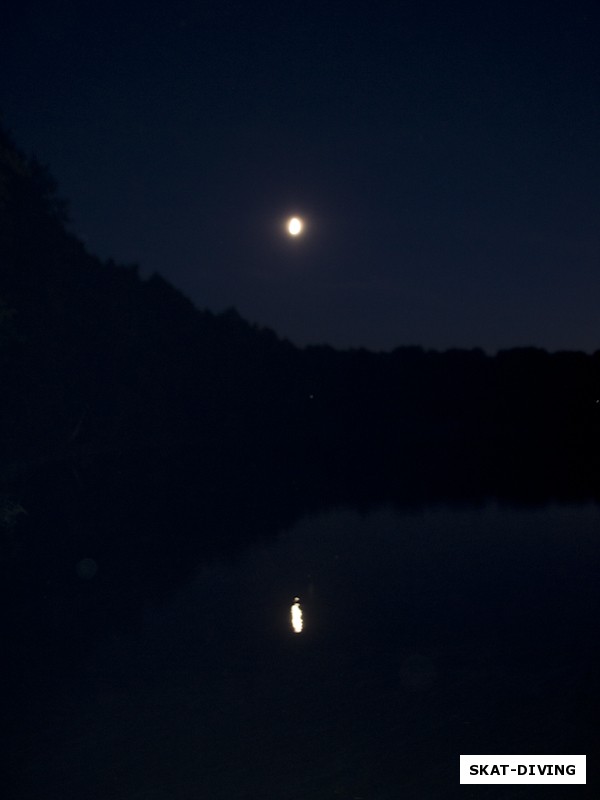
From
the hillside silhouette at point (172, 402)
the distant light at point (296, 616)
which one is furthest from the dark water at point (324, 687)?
the hillside silhouette at point (172, 402)

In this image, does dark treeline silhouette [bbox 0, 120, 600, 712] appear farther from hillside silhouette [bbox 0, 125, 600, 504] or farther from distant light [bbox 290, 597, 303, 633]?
distant light [bbox 290, 597, 303, 633]

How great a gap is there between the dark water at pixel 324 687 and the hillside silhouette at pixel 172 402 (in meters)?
12.2

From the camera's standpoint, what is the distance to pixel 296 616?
18.5 meters

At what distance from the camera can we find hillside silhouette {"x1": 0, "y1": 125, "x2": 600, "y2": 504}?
43625mm

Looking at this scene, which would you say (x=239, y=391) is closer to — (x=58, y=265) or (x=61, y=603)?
(x=58, y=265)

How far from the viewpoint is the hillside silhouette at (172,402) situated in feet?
143

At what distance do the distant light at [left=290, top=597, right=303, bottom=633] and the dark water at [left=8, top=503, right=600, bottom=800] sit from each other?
0.62 ft

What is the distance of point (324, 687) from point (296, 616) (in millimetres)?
4880

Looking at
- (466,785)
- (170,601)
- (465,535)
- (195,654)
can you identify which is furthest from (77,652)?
(465,535)

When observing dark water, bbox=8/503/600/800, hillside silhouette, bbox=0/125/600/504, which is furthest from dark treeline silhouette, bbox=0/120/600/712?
dark water, bbox=8/503/600/800

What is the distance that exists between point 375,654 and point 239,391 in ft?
325

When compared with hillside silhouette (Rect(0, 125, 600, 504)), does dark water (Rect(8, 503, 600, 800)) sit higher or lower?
lower

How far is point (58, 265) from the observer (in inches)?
2016

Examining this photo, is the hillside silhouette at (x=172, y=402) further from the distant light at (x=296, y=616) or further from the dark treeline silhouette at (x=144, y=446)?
the distant light at (x=296, y=616)
